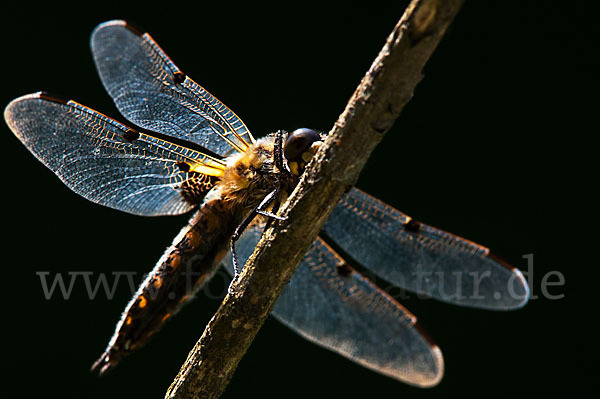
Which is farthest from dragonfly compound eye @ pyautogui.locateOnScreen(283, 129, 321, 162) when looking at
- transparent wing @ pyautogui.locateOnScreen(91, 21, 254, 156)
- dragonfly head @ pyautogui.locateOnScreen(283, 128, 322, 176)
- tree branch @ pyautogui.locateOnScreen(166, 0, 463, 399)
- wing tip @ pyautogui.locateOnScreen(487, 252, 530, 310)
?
wing tip @ pyautogui.locateOnScreen(487, 252, 530, 310)

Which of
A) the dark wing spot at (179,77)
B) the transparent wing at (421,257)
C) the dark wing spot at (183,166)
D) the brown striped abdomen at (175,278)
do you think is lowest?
the brown striped abdomen at (175,278)

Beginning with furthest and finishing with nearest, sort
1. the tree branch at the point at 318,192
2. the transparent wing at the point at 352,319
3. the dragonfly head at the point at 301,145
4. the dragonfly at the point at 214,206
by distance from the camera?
the transparent wing at the point at 352,319 → the dragonfly at the point at 214,206 → the dragonfly head at the point at 301,145 → the tree branch at the point at 318,192

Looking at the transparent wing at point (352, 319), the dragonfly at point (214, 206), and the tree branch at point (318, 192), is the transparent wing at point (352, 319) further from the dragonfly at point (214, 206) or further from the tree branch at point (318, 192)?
the tree branch at point (318, 192)

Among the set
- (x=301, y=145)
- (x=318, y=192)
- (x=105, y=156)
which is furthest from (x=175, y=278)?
(x=318, y=192)

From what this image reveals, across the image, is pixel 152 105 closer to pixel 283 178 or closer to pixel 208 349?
pixel 283 178

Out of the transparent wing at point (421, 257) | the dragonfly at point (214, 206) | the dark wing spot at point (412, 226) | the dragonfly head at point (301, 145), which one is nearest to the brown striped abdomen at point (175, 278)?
the dragonfly at point (214, 206)

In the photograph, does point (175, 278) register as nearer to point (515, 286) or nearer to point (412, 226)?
point (412, 226)

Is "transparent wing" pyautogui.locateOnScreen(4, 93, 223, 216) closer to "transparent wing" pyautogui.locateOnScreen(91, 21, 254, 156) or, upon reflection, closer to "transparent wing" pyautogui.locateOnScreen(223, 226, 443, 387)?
"transparent wing" pyautogui.locateOnScreen(91, 21, 254, 156)

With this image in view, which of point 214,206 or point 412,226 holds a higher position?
point 412,226
